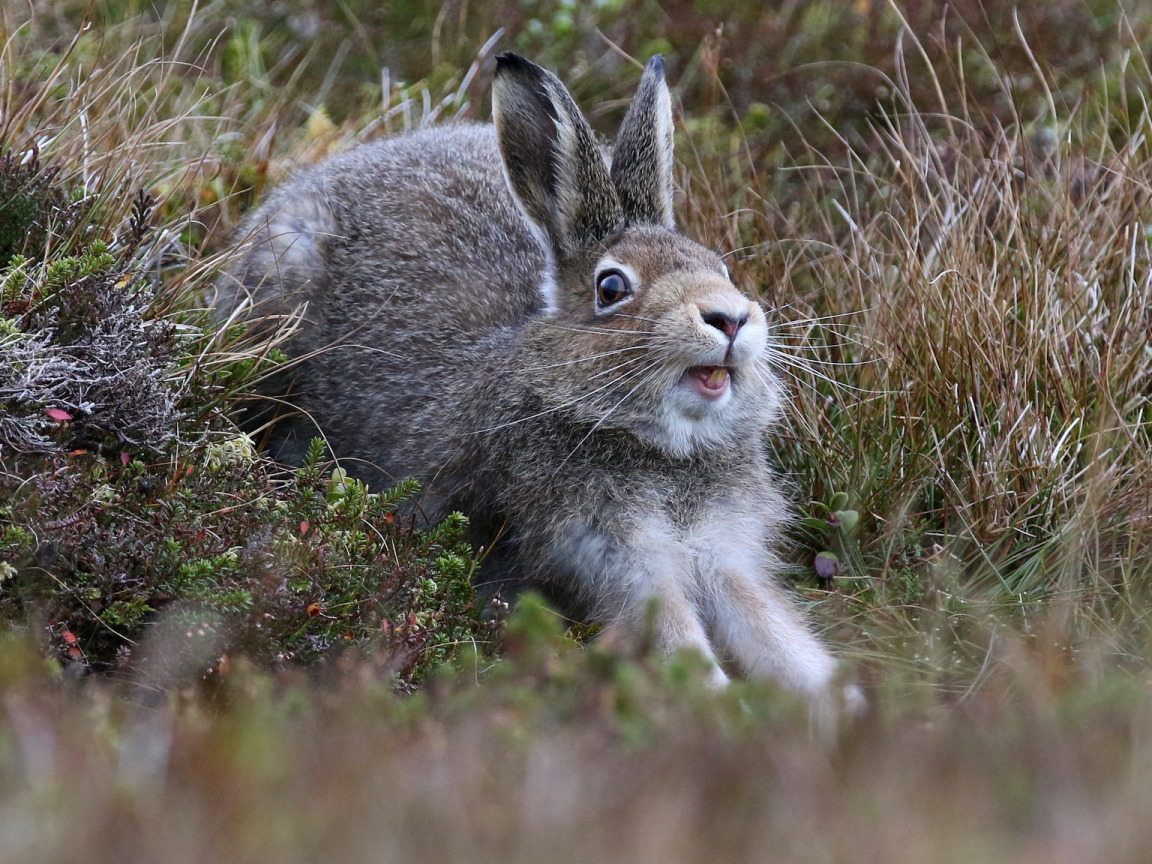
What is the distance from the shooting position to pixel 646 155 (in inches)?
225

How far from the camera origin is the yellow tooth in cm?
525

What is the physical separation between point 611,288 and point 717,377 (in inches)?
23.1

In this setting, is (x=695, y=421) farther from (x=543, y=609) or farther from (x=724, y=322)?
(x=543, y=609)

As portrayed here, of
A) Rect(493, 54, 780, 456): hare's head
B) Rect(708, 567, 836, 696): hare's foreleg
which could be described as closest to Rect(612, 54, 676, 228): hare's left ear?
Rect(493, 54, 780, 456): hare's head

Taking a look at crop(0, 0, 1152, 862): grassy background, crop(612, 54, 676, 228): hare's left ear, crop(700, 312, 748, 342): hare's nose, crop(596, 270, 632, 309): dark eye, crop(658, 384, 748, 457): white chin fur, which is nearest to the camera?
crop(0, 0, 1152, 862): grassy background

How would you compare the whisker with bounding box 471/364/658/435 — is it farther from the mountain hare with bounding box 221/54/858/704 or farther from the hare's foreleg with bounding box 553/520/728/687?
the hare's foreleg with bounding box 553/520/728/687

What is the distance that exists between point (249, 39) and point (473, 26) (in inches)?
66.1

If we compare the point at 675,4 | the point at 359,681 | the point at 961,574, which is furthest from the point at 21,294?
the point at 675,4

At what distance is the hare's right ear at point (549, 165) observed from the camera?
5539mm

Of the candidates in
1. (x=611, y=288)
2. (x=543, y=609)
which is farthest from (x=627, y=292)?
(x=543, y=609)

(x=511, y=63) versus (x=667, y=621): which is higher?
(x=511, y=63)

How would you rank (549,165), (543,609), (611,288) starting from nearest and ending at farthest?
(543,609) → (611,288) → (549,165)

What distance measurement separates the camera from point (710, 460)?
555 centimetres

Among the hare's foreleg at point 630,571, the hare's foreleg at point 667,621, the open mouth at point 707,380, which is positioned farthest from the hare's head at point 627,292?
the hare's foreleg at point 667,621
